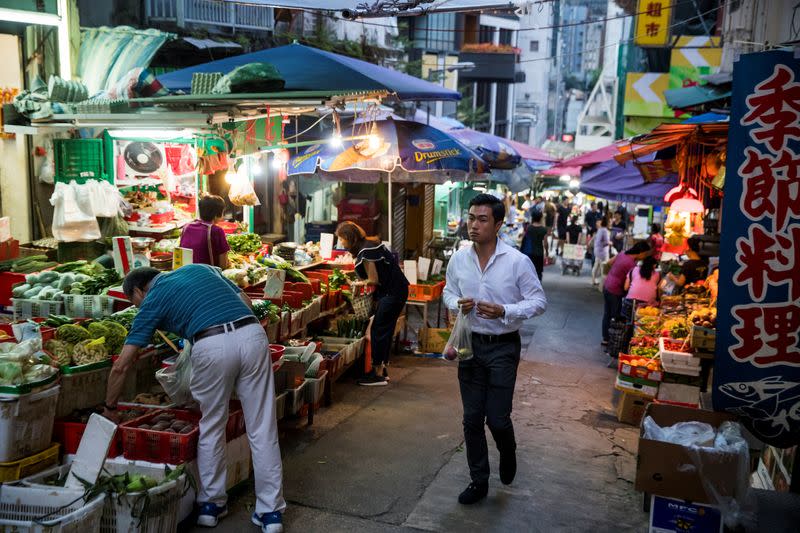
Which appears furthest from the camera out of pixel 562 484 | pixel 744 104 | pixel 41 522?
pixel 562 484

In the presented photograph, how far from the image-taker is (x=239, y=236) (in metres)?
10.2

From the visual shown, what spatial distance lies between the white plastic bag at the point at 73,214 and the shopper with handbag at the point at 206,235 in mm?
1776

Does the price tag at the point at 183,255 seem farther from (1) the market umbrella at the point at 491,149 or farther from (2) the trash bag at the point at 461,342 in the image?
(1) the market umbrella at the point at 491,149

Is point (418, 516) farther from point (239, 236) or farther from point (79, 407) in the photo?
point (239, 236)

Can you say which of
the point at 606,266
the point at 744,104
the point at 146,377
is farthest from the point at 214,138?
the point at 606,266

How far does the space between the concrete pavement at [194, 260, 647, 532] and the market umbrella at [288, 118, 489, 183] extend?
3131 millimetres

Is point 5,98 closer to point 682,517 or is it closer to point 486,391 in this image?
point 486,391

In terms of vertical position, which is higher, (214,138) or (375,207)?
(214,138)

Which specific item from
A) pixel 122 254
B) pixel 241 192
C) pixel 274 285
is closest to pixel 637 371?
pixel 274 285

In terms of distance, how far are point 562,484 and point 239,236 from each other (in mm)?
5867

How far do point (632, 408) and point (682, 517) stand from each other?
3589 millimetres

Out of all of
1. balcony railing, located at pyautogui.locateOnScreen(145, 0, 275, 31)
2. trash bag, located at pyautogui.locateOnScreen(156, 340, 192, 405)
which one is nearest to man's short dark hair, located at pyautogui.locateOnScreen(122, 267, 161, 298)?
trash bag, located at pyautogui.locateOnScreen(156, 340, 192, 405)

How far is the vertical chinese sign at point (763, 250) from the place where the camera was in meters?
4.16

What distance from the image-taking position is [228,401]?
5.14 meters
